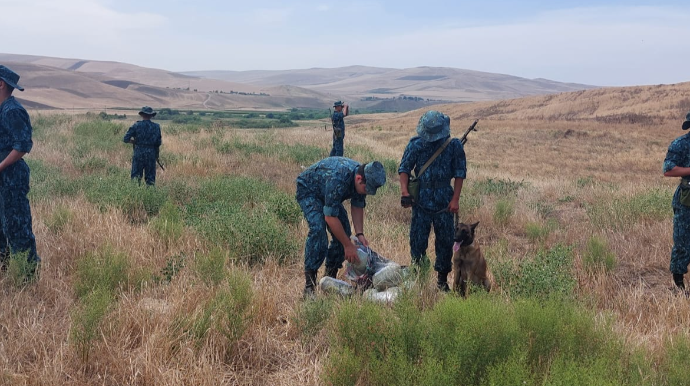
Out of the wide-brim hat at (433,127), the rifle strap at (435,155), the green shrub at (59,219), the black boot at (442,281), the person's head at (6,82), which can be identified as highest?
the person's head at (6,82)

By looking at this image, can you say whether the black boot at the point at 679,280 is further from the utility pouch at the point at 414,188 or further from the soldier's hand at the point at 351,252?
the soldier's hand at the point at 351,252

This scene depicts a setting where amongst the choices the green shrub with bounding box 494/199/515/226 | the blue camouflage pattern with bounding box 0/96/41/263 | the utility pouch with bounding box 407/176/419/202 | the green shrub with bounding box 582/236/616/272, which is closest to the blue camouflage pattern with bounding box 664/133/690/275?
the green shrub with bounding box 582/236/616/272

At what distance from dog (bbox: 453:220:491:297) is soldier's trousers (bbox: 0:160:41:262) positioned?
3.77m

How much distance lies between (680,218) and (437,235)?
2274mm

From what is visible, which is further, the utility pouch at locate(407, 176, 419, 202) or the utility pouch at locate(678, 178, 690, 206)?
the utility pouch at locate(407, 176, 419, 202)

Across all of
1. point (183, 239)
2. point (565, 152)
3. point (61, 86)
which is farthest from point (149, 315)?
point (61, 86)

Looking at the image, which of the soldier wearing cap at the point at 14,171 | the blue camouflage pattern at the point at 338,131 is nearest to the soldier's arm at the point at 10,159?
the soldier wearing cap at the point at 14,171

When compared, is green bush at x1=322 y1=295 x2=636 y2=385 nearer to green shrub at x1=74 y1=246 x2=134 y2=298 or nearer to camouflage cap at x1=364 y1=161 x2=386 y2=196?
camouflage cap at x1=364 y1=161 x2=386 y2=196

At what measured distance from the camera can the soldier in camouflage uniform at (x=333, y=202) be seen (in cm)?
446

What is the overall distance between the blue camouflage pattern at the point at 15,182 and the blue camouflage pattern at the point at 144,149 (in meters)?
5.01

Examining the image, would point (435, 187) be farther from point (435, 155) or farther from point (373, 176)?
point (373, 176)

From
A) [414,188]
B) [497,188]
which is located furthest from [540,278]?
[497,188]

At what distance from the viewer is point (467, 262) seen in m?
4.86

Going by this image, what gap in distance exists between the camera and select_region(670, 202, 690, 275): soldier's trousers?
5083 mm
